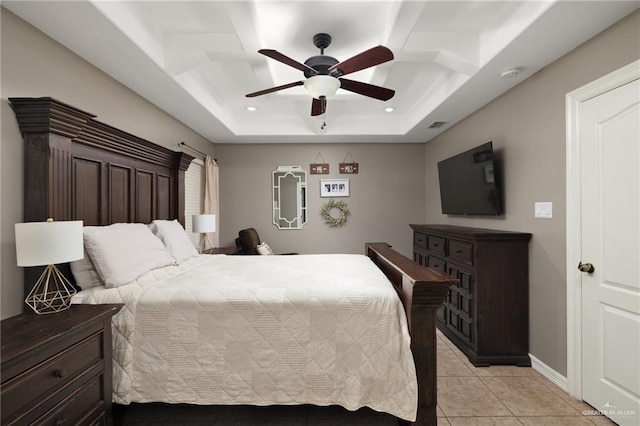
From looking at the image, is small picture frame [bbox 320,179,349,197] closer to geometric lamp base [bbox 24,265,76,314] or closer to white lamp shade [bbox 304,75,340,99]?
white lamp shade [bbox 304,75,340,99]

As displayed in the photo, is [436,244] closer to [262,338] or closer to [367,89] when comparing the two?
[367,89]

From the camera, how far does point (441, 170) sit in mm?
4043

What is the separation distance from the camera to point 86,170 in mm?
2121

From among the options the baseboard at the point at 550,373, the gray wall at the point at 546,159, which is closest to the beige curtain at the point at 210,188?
the gray wall at the point at 546,159

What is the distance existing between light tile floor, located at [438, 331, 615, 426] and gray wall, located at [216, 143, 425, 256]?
2.74 metres

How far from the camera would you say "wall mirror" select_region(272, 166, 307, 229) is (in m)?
5.06

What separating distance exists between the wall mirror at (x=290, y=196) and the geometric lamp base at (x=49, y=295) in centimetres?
345

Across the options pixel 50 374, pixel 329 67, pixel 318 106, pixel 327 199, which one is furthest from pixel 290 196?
pixel 50 374

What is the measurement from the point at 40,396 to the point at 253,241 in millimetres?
3175

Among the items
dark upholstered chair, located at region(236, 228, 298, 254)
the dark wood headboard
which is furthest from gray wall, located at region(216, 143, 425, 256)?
the dark wood headboard

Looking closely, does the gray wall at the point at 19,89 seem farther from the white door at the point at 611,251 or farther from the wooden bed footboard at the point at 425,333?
the white door at the point at 611,251

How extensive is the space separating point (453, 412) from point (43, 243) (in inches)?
101

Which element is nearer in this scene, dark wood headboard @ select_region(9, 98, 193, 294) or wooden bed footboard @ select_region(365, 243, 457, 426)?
wooden bed footboard @ select_region(365, 243, 457, 426)

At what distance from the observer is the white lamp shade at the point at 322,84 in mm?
2152
